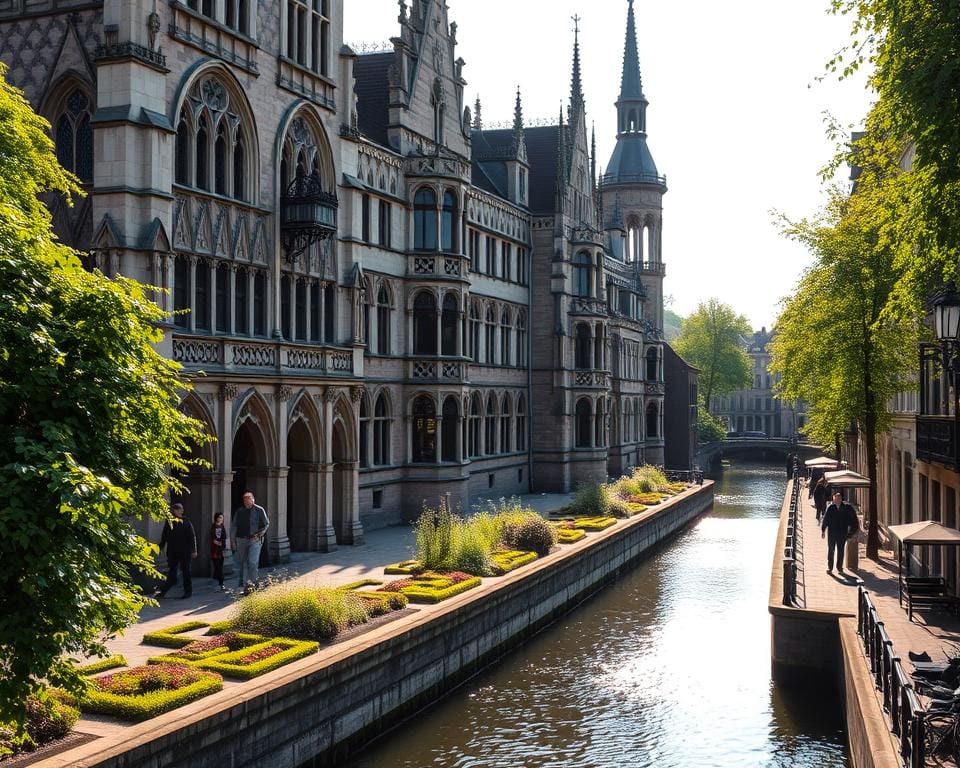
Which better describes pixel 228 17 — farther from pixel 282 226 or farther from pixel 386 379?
pixel 386 379

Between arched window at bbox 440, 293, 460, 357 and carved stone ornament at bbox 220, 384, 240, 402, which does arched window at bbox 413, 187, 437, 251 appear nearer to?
arched window at bbox 440, 293, 460, 357

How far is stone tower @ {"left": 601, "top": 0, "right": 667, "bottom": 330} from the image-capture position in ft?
284

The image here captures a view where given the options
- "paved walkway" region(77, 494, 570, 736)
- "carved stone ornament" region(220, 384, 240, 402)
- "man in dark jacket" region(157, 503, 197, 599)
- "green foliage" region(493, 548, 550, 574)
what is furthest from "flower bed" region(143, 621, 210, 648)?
"green foliage" region(493, 548, 550, 574)

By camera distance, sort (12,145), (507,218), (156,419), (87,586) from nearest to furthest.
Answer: (87,586) → (156,419) → (12,145) → (507,218)

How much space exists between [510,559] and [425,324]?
1345cm

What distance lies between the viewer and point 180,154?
25500 mm

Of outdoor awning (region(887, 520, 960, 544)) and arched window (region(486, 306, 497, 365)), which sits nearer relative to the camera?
outdoor awning (region(887, 520, 960, 544))

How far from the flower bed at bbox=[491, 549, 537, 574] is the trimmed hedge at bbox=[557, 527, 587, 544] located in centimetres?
347

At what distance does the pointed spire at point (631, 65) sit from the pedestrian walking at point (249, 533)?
240 feet

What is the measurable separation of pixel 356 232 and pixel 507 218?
16.3 meters

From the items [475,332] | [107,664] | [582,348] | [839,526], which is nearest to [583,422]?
[582,348]

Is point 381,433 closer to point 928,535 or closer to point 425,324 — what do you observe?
point 425,324

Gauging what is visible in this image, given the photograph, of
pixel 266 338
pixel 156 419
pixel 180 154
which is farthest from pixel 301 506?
pixel 156 419

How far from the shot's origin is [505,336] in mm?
49406
